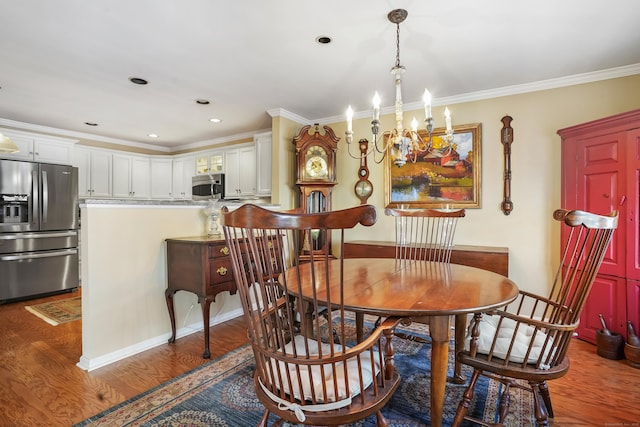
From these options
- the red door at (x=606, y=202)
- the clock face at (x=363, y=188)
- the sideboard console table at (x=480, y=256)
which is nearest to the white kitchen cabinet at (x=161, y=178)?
the clock face at (x=363, y=188)

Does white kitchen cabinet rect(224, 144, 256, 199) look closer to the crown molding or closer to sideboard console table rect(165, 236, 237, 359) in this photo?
the crown molding

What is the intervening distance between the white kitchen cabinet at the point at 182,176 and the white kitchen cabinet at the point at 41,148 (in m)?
1.57

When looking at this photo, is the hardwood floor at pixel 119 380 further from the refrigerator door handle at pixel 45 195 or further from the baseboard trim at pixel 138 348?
the refrigerator door handle at pixel 45 195

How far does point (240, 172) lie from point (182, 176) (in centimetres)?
148

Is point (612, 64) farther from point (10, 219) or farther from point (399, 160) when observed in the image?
point (10, 219)

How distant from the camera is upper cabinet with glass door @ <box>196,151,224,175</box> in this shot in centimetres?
521

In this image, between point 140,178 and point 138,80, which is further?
point 140,178

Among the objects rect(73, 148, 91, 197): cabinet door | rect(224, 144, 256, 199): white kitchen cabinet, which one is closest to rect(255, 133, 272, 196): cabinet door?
rect(224, 144, 256, 199): white kitchen cabinet

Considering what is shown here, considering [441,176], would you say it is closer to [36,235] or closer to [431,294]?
[431,294]

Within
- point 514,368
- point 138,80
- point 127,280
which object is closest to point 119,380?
point 127,280

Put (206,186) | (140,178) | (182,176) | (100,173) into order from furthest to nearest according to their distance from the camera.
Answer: (182,176), (140,178), (100,173), (206,186)

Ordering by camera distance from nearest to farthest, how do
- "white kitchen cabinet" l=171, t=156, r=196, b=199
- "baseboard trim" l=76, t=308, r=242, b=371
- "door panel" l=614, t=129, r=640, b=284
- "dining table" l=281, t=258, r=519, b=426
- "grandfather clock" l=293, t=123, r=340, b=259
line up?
"dining table" l=281, t=258, r=519, b=426
"baseboard trim" l=76, t=308, r=242, b=371
"door panel" l=614, t=129, r=640, b=284
"grandfather clock" l=293, t=123, r=340, b=259
"white kitchen cabinet" l=171, t=156, r=196, b=199

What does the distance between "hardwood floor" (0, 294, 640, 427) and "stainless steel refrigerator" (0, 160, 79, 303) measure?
1333 millimetres

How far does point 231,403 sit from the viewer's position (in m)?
1.79
